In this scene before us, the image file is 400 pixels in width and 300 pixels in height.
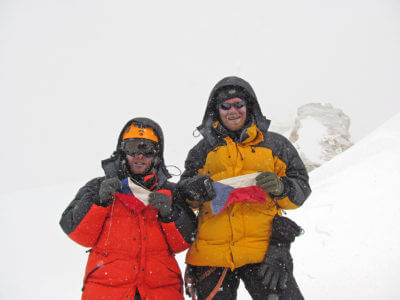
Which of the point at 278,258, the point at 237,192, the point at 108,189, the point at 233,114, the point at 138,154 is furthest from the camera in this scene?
the point at 138,154

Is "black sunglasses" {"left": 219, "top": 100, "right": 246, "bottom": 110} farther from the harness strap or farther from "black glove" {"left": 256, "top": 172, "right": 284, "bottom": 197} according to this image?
the harness strap

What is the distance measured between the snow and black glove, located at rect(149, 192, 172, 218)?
2.30 m

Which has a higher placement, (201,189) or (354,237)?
(201,189)

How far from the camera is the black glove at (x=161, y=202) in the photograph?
2.72 m

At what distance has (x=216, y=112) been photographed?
3.31 m

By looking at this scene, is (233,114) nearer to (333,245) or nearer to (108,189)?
(108,189)

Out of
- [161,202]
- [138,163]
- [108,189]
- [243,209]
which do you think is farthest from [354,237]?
[108,189]

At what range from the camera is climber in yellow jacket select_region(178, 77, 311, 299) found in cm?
240

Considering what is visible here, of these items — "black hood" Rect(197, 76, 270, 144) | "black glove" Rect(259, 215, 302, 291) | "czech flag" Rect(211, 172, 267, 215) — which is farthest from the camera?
"black hood" Rect(197, 76, 270, 144)

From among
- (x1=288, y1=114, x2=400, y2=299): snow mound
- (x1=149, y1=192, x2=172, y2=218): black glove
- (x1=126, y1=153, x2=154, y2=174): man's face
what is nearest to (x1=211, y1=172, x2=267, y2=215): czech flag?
(x1=149, y1=192, x2=172, y2=218): black glove

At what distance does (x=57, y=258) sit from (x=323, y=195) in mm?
7405

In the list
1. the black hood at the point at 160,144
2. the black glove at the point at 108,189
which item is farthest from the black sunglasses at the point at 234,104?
the black glove at the point at 108,189

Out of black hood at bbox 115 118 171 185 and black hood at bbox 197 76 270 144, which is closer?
black hood at bbox 197 76 270 144

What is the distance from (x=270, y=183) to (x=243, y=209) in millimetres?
388
